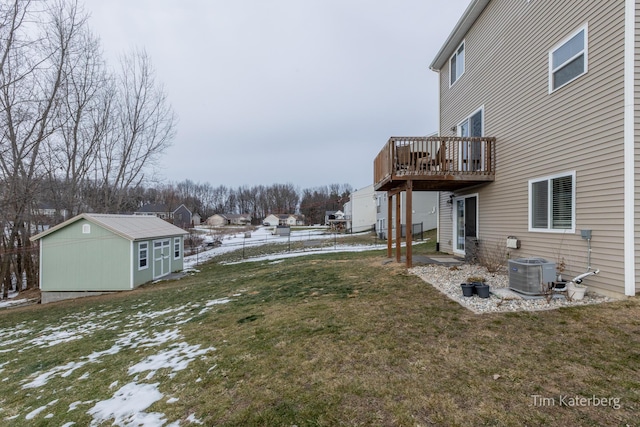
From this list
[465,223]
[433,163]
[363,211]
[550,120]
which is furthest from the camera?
[363,211]

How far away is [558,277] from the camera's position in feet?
17.1

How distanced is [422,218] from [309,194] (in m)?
58.3

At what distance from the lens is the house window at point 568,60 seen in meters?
5.23

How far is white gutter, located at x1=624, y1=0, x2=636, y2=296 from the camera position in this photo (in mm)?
4320

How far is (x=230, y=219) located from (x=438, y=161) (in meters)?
72.8

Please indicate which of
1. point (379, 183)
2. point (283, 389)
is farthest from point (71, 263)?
point (283, 389)

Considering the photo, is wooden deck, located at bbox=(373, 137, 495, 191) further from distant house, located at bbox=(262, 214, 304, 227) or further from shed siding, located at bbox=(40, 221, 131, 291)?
distant house, located at bbox=(262, 214, 304, 227)

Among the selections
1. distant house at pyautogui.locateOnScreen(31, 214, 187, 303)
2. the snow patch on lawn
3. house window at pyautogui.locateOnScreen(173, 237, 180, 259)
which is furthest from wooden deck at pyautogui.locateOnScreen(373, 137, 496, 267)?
house window at pyautogui.locateOnScreen(173, 237, 180, 259)

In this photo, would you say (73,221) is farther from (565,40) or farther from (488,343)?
(565,40)

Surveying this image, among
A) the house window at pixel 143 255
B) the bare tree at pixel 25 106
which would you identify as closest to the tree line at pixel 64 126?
the bare tree at pixel 25 106

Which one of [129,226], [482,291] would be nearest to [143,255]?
[129,226]

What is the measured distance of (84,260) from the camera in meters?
11.8

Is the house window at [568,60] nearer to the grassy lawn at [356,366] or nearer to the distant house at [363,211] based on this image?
the grassy lawn at [356,366]

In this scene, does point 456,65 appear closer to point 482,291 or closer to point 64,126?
point 482,291
